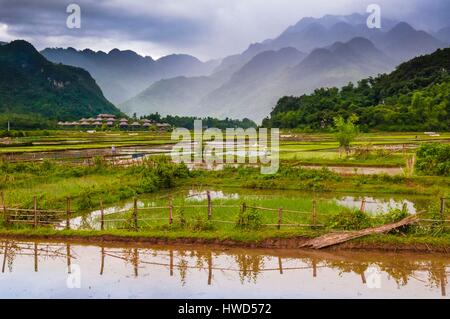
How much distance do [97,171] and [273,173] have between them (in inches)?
329

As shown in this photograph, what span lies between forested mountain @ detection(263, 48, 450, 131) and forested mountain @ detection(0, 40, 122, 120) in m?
52.0

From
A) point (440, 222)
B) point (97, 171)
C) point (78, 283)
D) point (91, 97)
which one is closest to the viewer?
point (78, 283)

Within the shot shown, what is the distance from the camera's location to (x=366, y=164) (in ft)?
79.7

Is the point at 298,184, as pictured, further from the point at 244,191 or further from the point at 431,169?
the point at 431,169

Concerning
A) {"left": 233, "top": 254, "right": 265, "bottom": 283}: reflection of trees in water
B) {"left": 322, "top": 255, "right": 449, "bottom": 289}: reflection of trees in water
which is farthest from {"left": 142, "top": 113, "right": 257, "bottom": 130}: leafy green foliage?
{"left": 322, "top": 255, "right": 449, "bottom": 289}: reflection of trees in water

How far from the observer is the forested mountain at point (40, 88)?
10606 cm

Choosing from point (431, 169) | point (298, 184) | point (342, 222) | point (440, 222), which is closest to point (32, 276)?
point (342, 222)

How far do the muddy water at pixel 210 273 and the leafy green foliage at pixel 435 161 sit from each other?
1033cm

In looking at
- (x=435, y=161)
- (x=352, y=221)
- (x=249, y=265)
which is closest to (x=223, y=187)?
(x=435, y=161)

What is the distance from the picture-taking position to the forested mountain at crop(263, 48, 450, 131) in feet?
186

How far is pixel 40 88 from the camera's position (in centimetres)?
11700

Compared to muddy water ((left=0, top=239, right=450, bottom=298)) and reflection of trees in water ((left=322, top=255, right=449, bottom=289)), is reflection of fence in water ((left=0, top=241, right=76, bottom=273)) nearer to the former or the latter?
muddy water ((left=0, top=239, right=450, bottom=298))

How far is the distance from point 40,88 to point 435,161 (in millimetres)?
112087

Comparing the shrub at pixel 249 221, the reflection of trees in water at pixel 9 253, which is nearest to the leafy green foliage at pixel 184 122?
the reflection of trees in water at pixel 9 253
